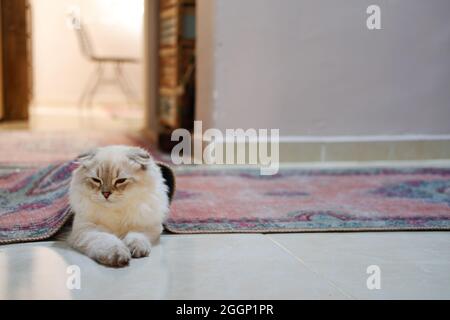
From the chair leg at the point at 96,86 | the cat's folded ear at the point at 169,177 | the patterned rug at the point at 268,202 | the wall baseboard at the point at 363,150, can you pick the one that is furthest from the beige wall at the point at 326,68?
the chair leg at the point at 96,86

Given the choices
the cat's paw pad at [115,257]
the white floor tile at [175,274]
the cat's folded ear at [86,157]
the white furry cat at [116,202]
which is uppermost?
the cat's folded ear at [86,157]

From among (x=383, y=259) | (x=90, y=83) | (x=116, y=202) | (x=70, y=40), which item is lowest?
(x=383, y=259)

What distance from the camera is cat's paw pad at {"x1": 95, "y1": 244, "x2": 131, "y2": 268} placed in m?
1.36

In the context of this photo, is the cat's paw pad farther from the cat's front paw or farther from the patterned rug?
the patterned rug

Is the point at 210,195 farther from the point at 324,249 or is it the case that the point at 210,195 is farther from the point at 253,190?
the point at 324,249

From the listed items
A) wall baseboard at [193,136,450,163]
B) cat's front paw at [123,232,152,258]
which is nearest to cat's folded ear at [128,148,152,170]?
cat's front paw at [123,232,152,258]

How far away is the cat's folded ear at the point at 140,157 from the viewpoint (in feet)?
4.87

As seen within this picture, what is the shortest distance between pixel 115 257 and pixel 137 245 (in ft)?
0.33

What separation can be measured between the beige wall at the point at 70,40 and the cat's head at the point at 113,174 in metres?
7.08

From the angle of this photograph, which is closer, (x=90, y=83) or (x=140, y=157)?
(x=140, y=157)

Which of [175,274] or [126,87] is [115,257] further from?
[126,87]

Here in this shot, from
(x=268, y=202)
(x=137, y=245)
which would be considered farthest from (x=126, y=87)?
(x=137, y=245)

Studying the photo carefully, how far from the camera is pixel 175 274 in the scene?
134 cm

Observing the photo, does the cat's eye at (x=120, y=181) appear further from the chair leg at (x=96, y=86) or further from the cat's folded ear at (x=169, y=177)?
the chair leg at (x=96, y=86)
